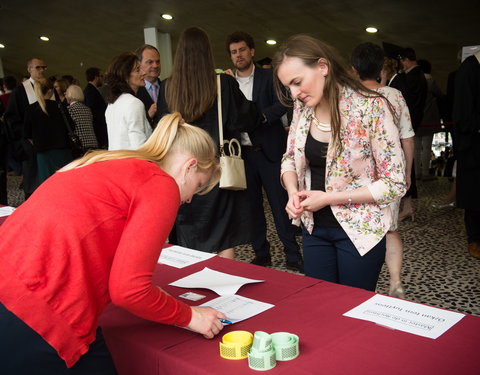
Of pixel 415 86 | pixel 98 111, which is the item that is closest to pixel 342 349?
pixel 98 111

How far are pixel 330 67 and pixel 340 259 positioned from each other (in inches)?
26.1

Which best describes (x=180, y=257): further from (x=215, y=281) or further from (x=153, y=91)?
(x=153, y=91)

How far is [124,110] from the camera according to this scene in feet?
9.11

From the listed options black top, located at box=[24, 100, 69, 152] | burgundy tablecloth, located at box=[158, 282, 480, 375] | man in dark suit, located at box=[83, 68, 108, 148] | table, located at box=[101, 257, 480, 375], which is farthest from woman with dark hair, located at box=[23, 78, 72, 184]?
burgundy tablecloth, located at box=[158, 282, 480, 375]

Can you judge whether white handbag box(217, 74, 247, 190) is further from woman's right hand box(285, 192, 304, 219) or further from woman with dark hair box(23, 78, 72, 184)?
woman with dark hair box(23, 78, 72, 184)

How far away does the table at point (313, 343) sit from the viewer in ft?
3.13

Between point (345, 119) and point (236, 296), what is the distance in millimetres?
680

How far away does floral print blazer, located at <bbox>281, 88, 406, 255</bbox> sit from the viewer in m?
1.58

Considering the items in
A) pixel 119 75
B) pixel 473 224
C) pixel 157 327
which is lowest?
pixel 473 224

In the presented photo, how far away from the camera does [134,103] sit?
2.77 metres

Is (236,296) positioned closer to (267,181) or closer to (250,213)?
(250,213)

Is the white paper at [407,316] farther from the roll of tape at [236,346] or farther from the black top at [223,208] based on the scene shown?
the black top at [223,208]

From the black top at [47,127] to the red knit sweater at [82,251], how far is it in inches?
149

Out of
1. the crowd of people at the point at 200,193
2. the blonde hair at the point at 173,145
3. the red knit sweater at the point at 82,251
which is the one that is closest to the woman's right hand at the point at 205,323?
the crowd of people at the point at 200,193
